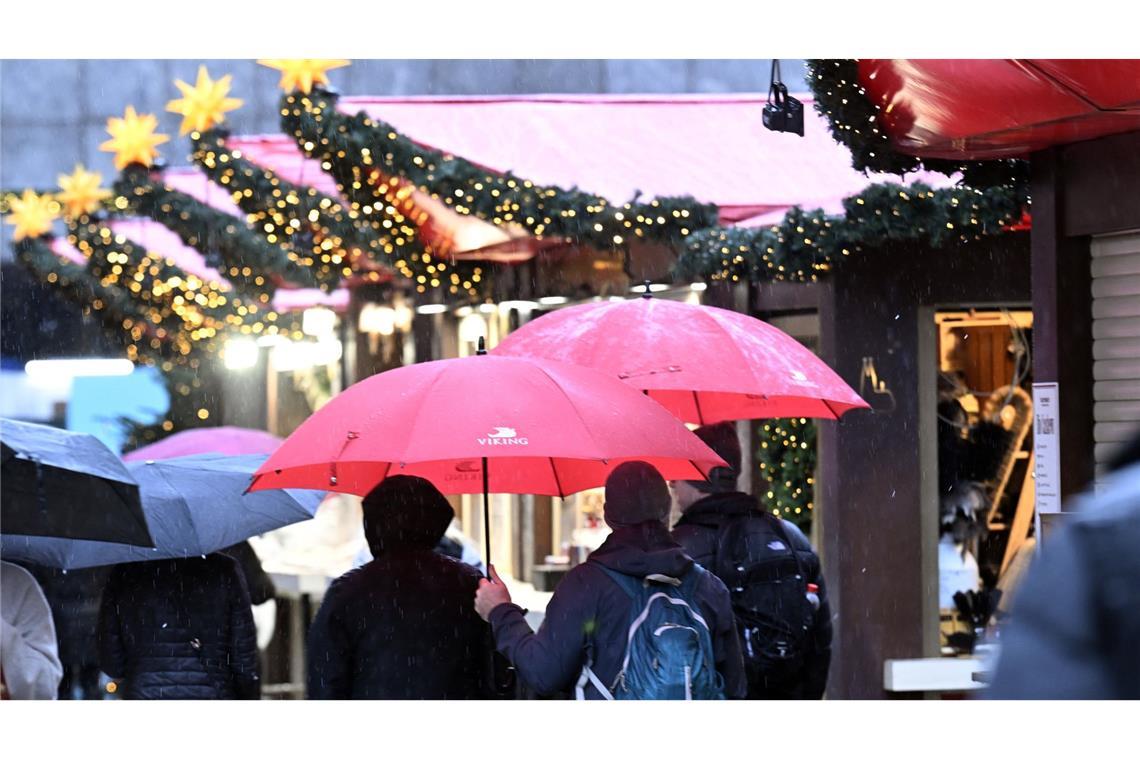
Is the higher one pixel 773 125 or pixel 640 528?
pixel 773 125

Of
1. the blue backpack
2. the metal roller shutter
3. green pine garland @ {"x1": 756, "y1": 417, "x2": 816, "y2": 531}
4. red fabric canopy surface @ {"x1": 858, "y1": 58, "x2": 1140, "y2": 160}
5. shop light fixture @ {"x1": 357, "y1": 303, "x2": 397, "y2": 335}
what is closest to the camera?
the blue backpack

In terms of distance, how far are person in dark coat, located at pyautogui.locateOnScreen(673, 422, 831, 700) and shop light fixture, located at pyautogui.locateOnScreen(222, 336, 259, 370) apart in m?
12.9

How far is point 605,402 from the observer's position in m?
6.09

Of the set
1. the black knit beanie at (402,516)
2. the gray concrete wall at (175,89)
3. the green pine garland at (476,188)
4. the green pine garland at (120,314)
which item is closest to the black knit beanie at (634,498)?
the black knit beanie at (402,516)

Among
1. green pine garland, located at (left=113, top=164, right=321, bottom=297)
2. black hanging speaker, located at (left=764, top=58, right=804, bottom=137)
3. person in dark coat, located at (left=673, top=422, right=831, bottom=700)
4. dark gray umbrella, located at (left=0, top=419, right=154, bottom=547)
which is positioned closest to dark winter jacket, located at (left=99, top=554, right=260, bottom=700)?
dark gray umbrella, located at (left=0, top=419, right=154, bottom=547)

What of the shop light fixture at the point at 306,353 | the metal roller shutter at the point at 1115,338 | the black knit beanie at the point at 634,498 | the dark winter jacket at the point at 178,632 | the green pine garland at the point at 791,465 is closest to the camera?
the black knit beanie at the point at 634,498

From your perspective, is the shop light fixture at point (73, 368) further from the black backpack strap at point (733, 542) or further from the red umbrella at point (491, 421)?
the red umbrella at point (491, 421)

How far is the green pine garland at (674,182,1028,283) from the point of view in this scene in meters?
9.97

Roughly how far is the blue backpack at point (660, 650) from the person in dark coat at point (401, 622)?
2.60 feet

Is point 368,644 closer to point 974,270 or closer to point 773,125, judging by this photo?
point 773,125

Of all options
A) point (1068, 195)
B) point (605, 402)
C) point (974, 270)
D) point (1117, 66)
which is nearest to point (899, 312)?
point (974, 270)

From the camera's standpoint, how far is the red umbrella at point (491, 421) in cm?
584

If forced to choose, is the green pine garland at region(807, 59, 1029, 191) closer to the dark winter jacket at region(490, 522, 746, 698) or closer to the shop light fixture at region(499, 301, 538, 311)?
the dark winter jacket at region(490, 522, 746, 698)
